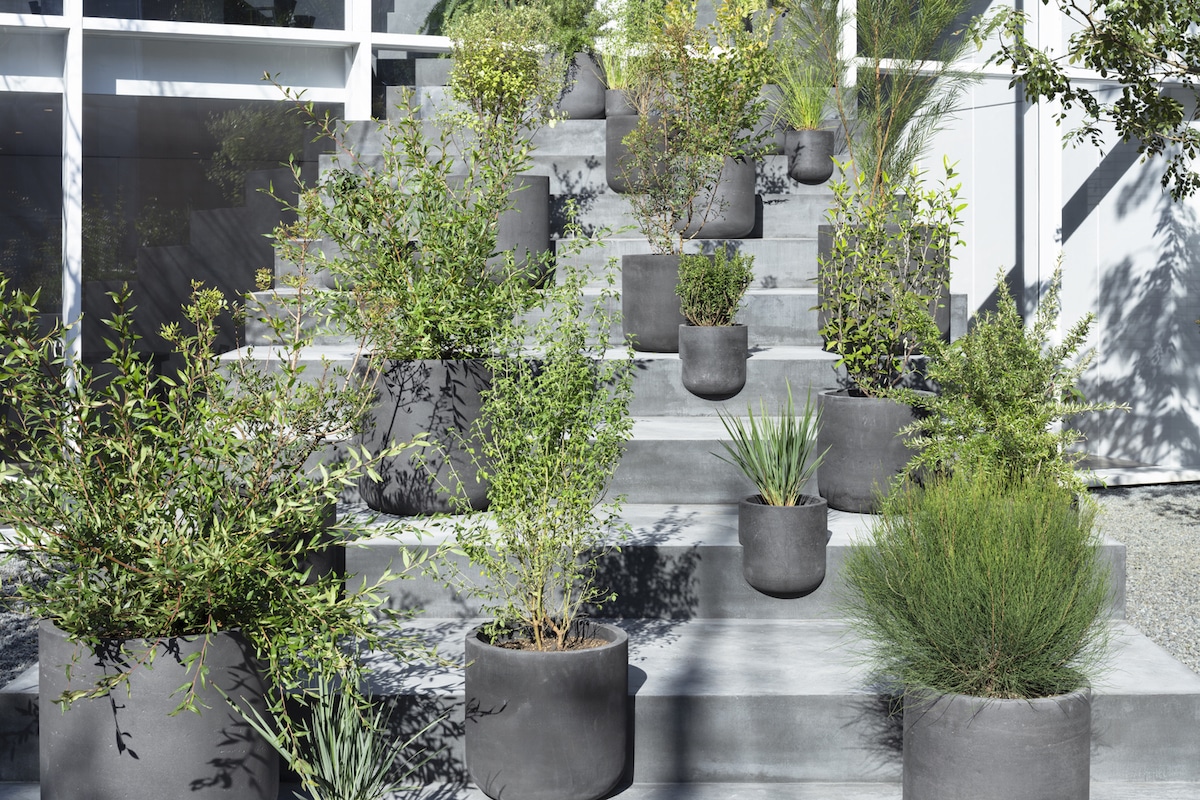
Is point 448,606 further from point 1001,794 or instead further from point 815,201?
point 815,201

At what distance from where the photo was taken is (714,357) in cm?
502

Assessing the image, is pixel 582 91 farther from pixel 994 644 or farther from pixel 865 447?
pixel 994 644

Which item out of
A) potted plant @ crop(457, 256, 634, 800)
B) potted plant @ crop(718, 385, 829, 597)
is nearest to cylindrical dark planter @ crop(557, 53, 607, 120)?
potted plant @ crop(718, 385, 829, 597)

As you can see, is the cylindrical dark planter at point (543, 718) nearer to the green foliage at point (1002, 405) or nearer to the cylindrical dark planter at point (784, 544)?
the cylindrical dark planter at point (784, 544)

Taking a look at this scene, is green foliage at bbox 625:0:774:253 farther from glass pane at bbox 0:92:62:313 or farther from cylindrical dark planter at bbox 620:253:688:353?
glass pane at bbox 0:92:62:313

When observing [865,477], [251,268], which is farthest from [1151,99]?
[251,268]

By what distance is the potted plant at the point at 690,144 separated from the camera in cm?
595

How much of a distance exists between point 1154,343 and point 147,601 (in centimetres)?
710

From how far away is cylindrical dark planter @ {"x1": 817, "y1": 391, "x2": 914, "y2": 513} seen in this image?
14.0 feet

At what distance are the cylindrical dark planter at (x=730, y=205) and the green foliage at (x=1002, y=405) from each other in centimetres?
237

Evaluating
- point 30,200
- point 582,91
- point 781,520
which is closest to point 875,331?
point 781,520

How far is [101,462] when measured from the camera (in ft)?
8.34

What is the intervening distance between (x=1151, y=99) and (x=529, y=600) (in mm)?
3504

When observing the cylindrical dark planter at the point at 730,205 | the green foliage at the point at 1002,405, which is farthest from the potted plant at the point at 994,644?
the cylindrical dark planter at the point at 730,205
